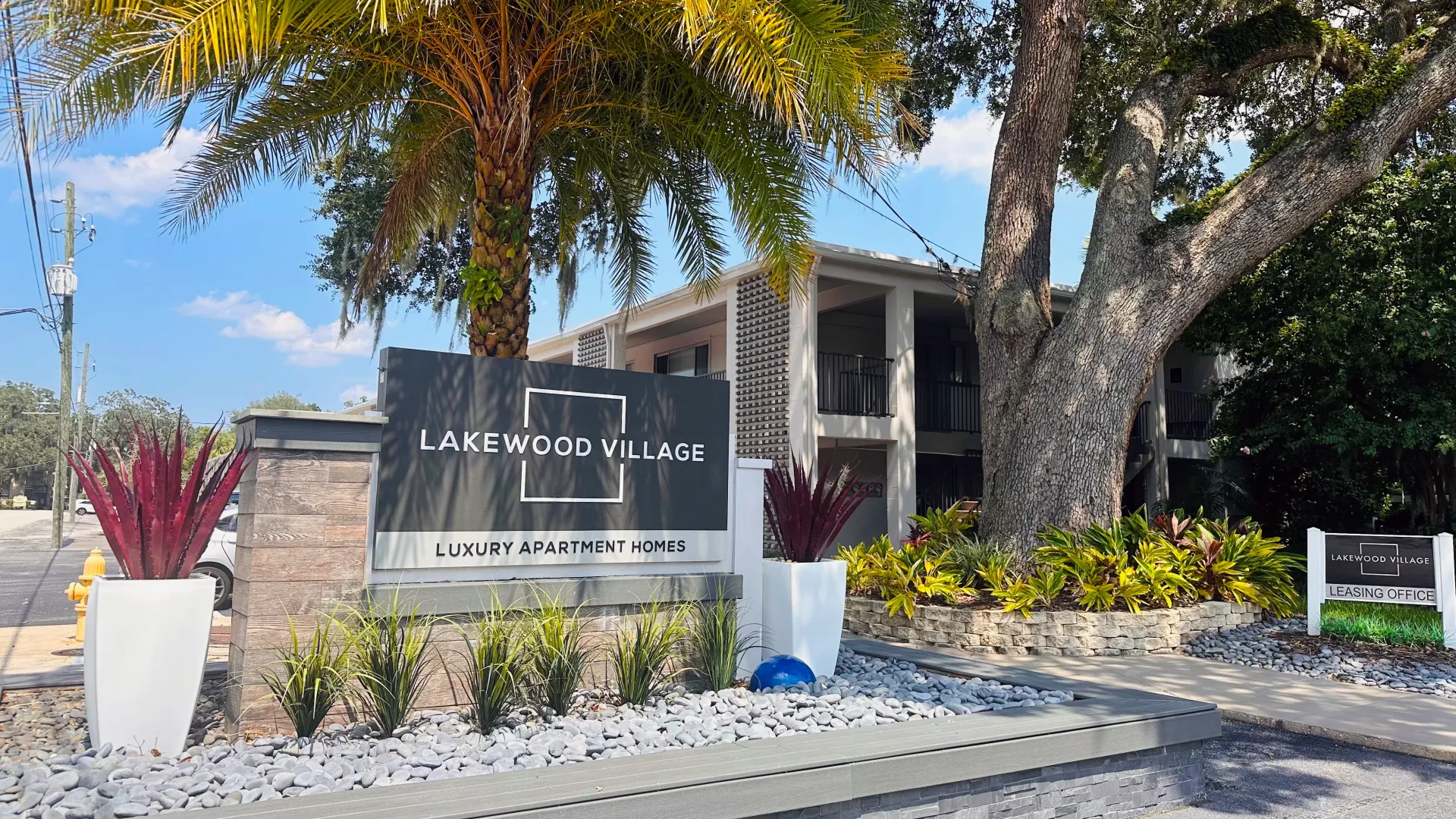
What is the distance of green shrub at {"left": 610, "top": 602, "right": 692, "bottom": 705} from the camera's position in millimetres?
5008

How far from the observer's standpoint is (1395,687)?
24.1 feet

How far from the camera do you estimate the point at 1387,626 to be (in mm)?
8844

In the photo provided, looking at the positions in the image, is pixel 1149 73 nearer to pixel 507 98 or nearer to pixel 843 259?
pixel 843 259

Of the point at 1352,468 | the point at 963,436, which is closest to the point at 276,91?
the point at 963,436

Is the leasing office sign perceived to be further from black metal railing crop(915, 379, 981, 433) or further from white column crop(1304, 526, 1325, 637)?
black metal railing crop(915, 379, 981, 433)

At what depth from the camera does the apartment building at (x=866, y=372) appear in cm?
1465

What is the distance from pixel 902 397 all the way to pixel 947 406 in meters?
2.88

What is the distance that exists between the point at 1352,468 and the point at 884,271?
27.1ft

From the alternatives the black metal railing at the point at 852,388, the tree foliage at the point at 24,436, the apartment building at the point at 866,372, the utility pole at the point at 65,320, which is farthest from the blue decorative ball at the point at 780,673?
the tree foliage at the point at 24,436

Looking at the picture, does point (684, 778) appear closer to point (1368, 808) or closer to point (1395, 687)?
point (1368, 808)

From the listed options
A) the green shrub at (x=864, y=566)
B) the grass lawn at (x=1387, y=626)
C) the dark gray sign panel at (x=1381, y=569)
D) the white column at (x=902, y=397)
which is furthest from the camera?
the white column at (x=902, y=397)

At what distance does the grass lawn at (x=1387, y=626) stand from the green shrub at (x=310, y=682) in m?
8.76

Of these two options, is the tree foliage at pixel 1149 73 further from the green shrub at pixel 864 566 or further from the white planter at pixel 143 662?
the white planter at pixel 143 662

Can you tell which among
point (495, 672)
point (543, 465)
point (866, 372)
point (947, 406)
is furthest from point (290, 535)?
point (947, 406)
